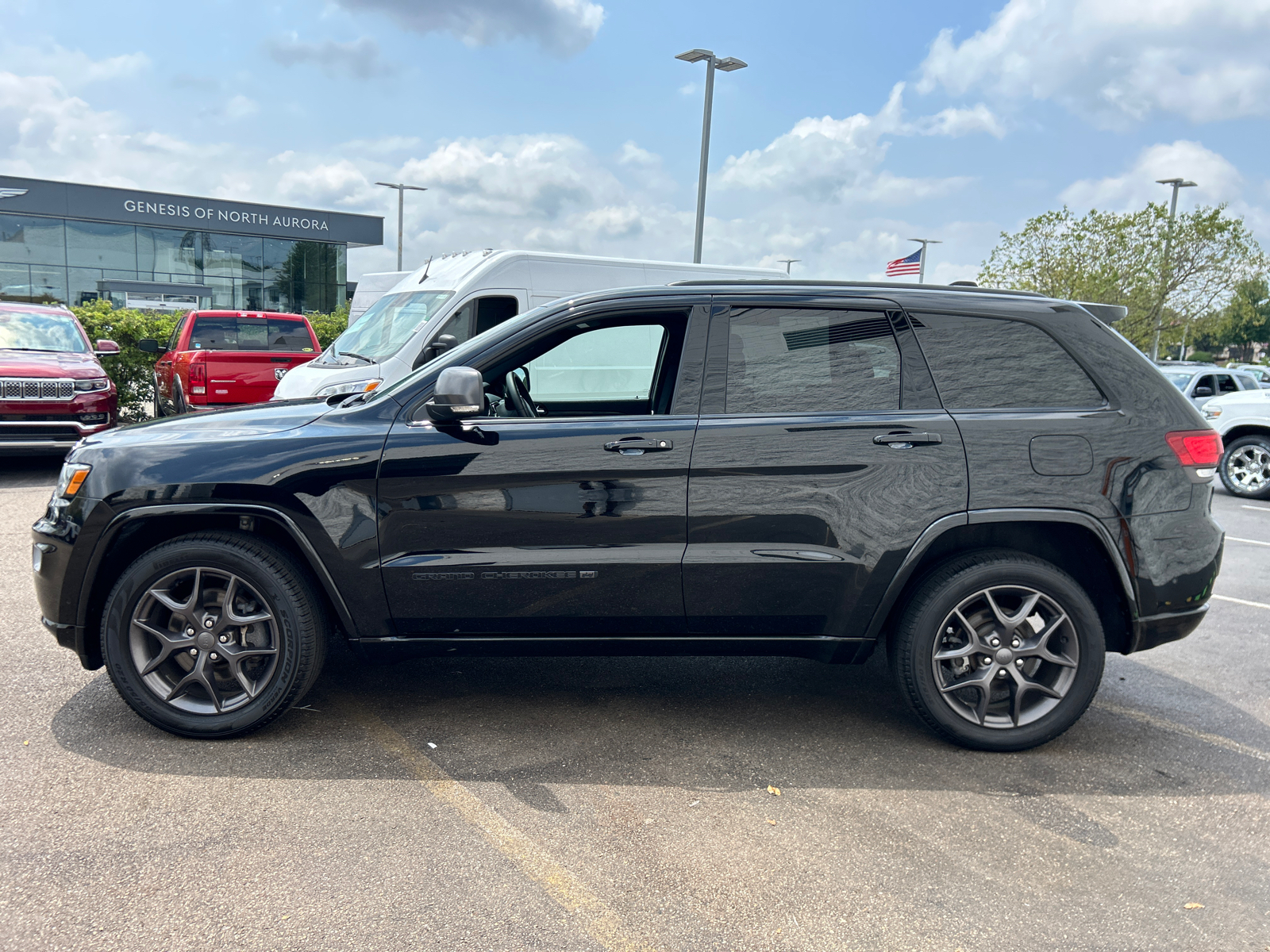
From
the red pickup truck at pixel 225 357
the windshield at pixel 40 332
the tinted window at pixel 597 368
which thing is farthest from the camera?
the red pickup truck at pixel 225 357

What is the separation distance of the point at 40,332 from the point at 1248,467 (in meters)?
14.8

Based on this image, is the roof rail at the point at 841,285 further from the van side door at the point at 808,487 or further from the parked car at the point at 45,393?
the parked car at the point at 45,393

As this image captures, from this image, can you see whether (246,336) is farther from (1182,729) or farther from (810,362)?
(1182,729)

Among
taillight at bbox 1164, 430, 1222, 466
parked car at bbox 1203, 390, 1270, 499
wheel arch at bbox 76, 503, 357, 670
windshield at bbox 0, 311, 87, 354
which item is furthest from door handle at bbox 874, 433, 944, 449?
parked car at bbox 1203, 390, 1270, 499

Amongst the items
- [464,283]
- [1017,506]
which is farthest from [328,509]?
[464,283]

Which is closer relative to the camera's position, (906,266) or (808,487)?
(808,487)

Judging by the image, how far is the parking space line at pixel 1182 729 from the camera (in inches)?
155

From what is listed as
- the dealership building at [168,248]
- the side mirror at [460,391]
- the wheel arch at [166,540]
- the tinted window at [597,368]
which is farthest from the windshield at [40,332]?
the dealership building at [168,248]

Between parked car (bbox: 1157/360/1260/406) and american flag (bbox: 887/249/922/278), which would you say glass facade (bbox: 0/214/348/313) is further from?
parked car (bbox: 1157/360/1260/406)

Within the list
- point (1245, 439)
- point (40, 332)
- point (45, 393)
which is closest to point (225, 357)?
point (40, 332)

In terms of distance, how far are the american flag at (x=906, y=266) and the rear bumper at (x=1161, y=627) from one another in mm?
18696

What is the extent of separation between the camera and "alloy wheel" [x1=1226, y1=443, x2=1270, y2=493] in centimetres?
1211

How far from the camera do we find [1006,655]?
3.78m

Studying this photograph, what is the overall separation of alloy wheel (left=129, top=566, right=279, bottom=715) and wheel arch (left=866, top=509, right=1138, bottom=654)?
239 centimetres
